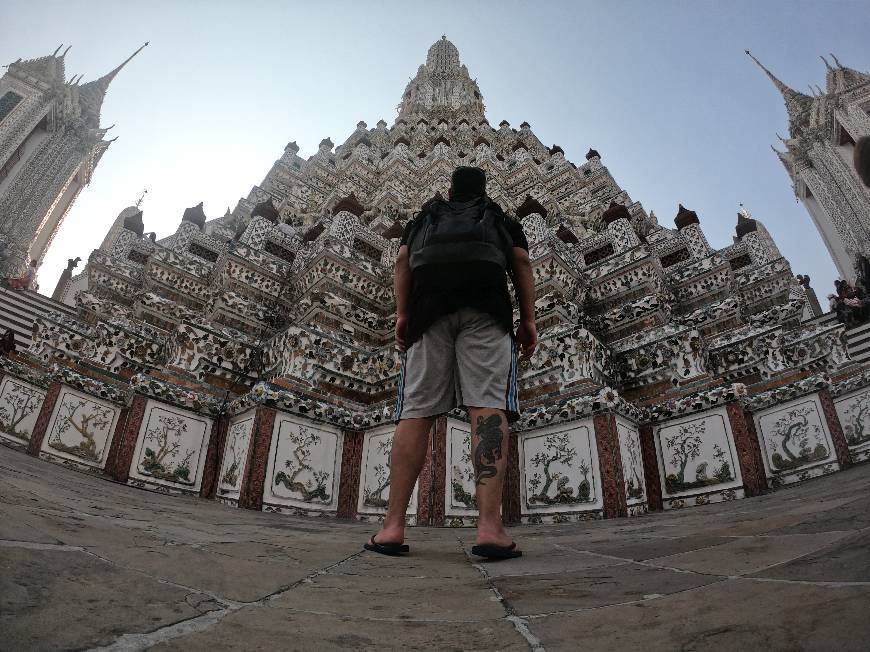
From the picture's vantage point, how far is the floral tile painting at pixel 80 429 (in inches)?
199

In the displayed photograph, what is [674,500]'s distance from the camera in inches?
184

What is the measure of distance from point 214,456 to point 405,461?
3648 millimetres

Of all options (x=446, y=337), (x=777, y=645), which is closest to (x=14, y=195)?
(x=446, y=337)

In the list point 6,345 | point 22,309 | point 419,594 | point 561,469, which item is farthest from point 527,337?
point 22,309

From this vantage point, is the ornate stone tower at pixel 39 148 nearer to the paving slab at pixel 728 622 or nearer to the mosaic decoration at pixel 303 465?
the mosaic decoration at pixel 303 465

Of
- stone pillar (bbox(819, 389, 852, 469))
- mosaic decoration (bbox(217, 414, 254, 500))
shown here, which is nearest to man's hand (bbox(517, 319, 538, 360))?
mosaic decoration (bbox(217, 414, 254, 500))

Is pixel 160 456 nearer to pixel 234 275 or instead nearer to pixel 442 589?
pixel 234 275

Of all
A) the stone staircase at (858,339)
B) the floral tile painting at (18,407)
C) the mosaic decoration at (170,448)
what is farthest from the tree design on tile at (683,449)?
the floral tile painting at (18,407)

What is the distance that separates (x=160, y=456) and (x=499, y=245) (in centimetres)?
417

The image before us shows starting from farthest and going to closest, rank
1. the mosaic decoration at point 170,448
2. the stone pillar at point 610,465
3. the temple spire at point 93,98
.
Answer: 1. the temple spire at point 93,98
2. the mosaic decoration at point 170,448
3. the stone pillar at point 610,465

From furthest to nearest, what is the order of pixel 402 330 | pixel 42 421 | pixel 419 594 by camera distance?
pixel 42 421, pixel 402 330, pixel 419 594

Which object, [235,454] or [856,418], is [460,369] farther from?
[856,418]

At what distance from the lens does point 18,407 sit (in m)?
5.72

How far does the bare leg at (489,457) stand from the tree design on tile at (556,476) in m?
2.46
